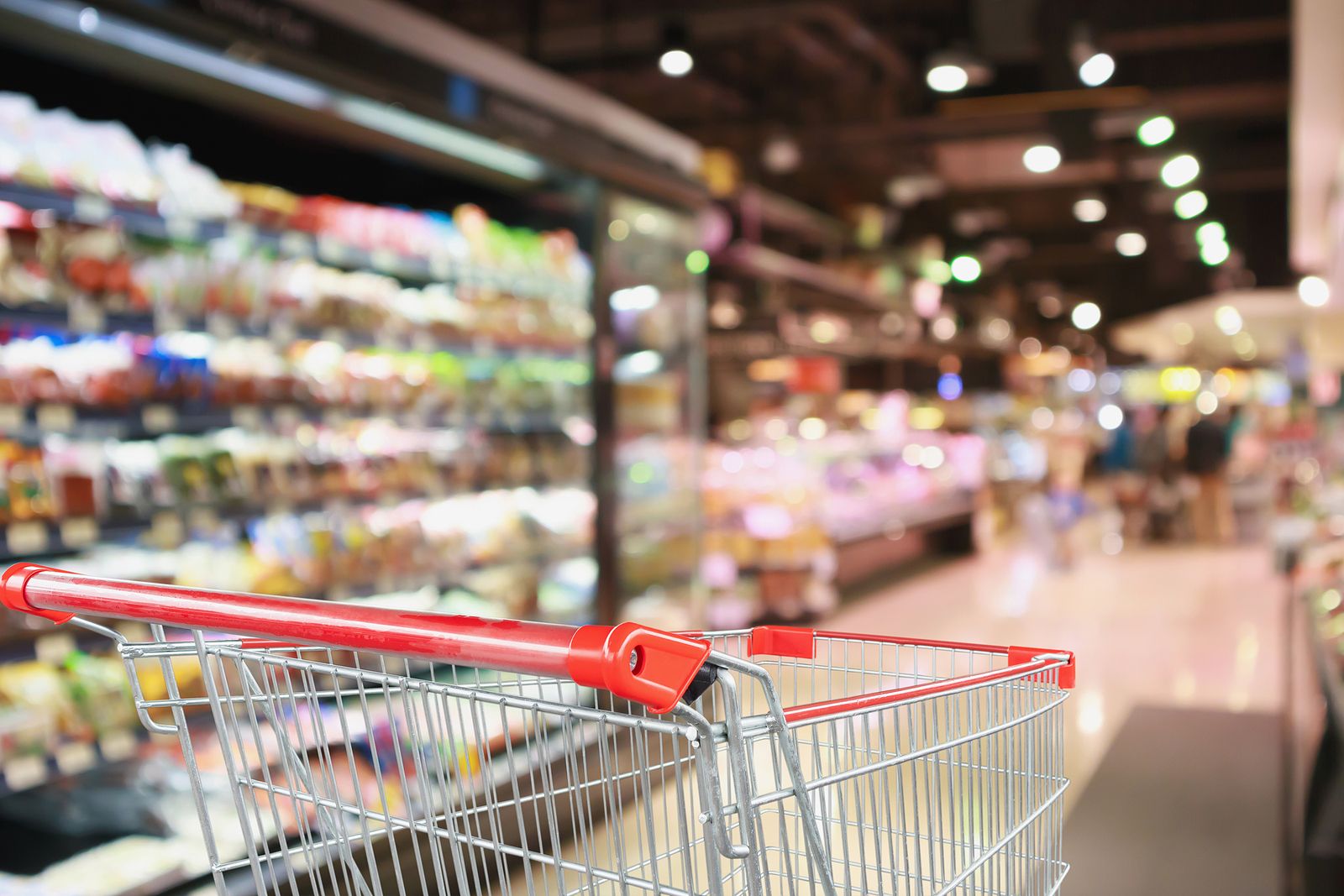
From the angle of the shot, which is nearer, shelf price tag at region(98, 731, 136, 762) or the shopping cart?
the shopping cart

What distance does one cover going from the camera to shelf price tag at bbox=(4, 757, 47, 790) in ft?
8.86

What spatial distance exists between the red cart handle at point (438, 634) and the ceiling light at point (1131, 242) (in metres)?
11.8

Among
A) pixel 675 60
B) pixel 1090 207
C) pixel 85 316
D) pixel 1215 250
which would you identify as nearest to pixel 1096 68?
pixel 675 60

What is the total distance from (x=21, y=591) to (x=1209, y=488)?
13522 mm

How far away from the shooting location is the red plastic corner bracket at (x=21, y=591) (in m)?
1.49

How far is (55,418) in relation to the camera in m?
2.88

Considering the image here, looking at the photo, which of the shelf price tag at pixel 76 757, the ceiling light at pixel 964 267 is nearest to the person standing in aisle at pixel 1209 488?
the ceiling light at pixel 964 267

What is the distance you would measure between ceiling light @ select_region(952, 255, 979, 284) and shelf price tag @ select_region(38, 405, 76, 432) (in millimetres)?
12688

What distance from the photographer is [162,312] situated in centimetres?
313

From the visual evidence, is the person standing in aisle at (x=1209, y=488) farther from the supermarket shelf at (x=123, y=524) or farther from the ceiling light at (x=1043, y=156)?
the supermarket shelf at (x=123, y=524)

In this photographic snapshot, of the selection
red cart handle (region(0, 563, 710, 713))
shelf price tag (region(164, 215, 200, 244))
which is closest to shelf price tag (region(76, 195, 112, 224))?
shelf price tag (region(164, 215, 200, 244))

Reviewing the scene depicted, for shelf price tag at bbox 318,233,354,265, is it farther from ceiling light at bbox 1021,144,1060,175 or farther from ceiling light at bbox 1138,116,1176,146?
ceiling light at bbox 1021,144,1060,175

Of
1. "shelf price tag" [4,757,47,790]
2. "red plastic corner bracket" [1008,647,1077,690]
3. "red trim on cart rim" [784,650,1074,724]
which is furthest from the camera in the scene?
"shelf price tag" [4,757,47,790]

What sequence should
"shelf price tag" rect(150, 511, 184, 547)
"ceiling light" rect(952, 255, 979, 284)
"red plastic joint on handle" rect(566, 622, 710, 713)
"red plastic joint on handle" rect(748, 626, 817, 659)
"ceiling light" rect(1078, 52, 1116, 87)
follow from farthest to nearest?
"ceiling light" rect(952, 255, 979, 284), "ceiling light" rect(1078, 52, 1116, 87), "shelf price tag" rect(150, 511, 184, 547), "red plastic joint on handle" rect(748, 626, 817, 659), "red plastic joint on handle" rect(566, 622, 710, 713)
